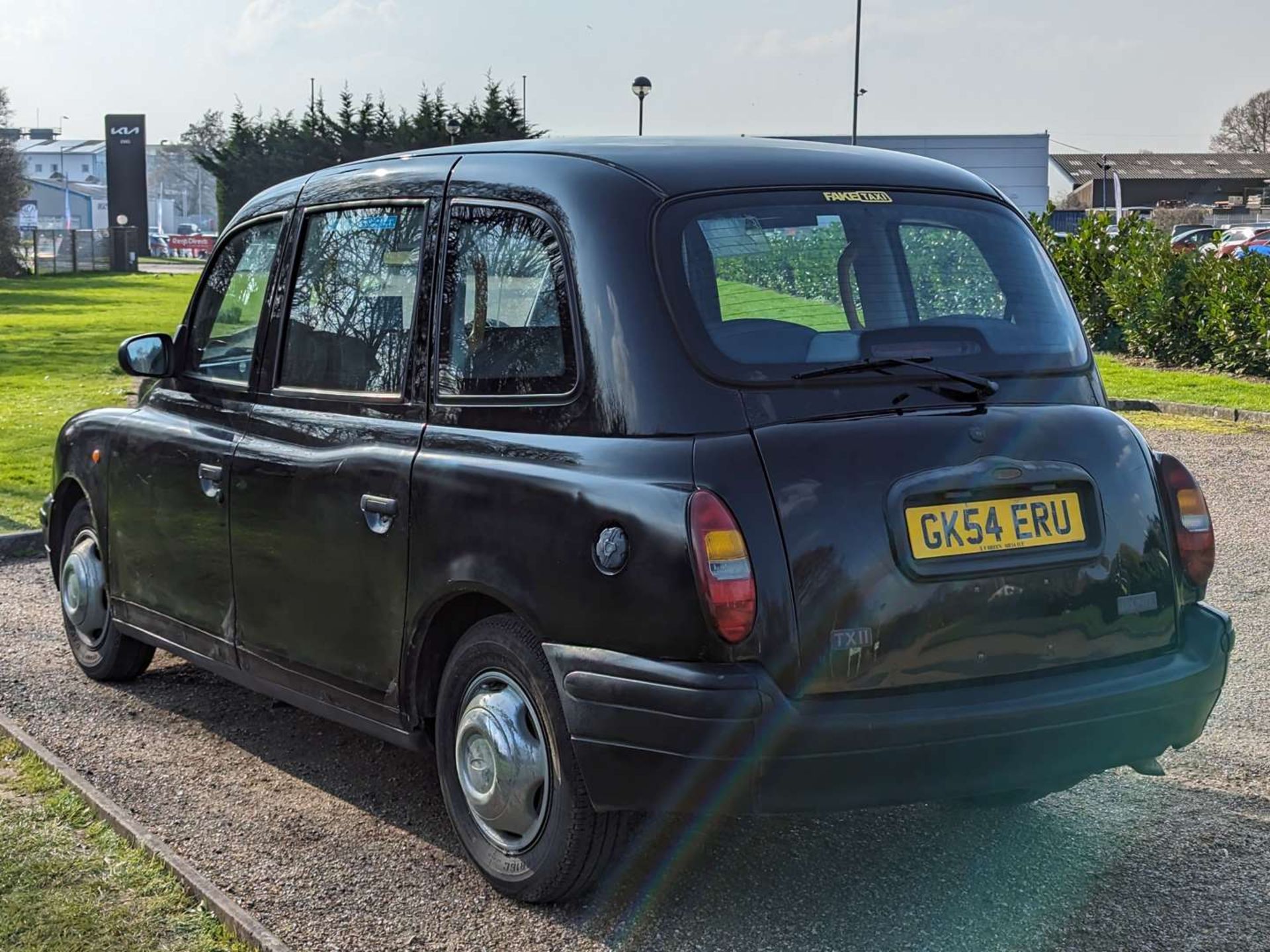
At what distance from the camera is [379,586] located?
14.4 feet

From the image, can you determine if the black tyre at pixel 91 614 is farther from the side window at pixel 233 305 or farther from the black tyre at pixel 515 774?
the black tyre at pixel 515 774

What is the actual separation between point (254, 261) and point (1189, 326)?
1566 centimetres

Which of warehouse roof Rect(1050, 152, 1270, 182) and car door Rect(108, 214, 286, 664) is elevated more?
warehouse roof Rect(1050, 152, 1270, 182)

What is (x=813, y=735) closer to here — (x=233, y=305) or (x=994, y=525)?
(x=994, y=525)

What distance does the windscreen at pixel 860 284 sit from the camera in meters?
3.92

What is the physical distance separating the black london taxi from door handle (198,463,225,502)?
0.19 metres

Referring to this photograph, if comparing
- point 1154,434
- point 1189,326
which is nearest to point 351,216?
point 1154,434

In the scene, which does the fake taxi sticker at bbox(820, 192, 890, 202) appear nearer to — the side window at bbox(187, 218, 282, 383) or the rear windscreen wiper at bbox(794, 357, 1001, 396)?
the rear windscreen wiper at bbox(794, 357, 1001, 396)

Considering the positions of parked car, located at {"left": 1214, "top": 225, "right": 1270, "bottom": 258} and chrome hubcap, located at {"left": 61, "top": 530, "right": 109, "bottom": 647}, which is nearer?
chrome hubcap, located at {"left": 61, "top": 530, "right": 109, "bottom": 647}

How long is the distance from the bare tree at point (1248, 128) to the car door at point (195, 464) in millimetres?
106490

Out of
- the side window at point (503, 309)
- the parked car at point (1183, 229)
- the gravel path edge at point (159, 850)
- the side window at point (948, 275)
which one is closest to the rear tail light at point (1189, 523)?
the side window at point (948, 275)

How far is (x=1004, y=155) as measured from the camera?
39.9m

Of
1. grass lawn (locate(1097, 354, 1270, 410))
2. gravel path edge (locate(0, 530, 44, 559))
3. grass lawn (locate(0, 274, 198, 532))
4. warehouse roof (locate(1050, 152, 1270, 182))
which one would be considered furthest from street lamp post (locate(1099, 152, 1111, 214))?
gravel path edge (locate(0, 530, 44, 559))

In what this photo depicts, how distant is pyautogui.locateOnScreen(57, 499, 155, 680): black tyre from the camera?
20.3 ft
